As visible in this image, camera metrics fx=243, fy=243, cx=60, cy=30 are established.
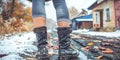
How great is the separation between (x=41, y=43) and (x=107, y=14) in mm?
17536

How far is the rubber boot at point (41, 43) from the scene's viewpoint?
87.6 inches

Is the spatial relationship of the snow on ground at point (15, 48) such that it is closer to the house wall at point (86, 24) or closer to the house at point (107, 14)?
the house at point (107, 14)

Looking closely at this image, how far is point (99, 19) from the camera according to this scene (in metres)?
22.2

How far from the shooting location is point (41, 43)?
2.37 meters

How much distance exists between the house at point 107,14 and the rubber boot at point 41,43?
14.8 m

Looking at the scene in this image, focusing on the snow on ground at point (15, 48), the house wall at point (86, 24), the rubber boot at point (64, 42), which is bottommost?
the house wall at point (86, 24)

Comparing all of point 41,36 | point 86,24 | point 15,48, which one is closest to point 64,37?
point 41,36

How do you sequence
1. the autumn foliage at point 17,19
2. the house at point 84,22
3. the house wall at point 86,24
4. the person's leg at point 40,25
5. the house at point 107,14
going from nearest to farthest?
the person's leg at point 40,25
the autumn foliage at point 17,19
the house at point 107,14
the house wall at point 86,24
the house at point 84,22

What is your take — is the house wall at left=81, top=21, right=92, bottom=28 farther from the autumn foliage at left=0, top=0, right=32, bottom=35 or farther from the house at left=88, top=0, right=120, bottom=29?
the autumn foliage at left=0, top=0, right=32, bottom=35

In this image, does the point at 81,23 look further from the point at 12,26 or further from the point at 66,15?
the point at 66,15

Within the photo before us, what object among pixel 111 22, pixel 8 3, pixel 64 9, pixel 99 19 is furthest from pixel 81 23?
pixel 64 9

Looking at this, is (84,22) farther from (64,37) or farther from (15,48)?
(64,37)

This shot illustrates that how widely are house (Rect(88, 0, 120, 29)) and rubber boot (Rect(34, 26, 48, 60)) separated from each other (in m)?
14.8

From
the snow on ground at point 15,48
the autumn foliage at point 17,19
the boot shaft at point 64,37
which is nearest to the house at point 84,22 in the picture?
the autumn foliage at point 17,19
